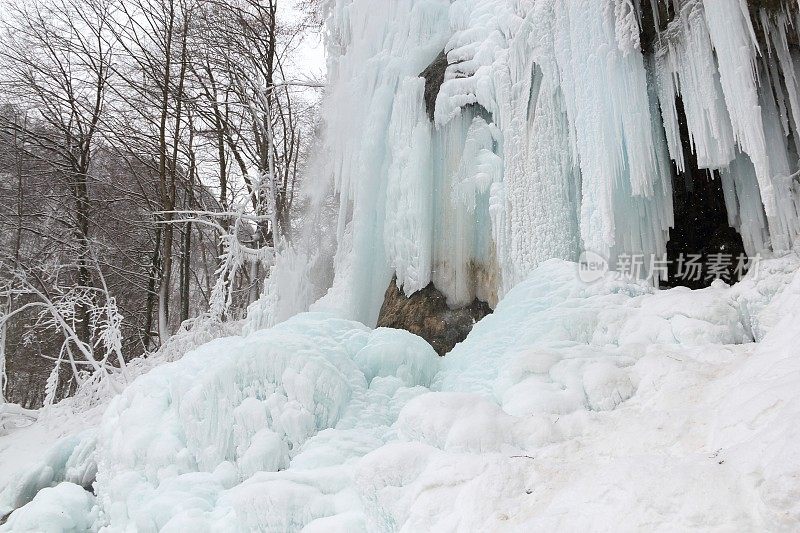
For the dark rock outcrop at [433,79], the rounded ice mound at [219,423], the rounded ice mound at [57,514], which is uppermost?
the dark rock outcrop at [433,79]

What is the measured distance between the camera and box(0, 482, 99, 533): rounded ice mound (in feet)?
15.1

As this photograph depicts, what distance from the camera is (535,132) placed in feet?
20.1

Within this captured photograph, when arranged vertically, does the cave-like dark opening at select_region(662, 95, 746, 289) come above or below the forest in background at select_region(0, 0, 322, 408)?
below

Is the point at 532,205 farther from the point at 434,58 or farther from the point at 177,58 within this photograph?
the point at 177,58

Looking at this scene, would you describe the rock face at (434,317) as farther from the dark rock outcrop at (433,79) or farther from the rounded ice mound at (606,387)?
the rounded ice mound at (606,387)

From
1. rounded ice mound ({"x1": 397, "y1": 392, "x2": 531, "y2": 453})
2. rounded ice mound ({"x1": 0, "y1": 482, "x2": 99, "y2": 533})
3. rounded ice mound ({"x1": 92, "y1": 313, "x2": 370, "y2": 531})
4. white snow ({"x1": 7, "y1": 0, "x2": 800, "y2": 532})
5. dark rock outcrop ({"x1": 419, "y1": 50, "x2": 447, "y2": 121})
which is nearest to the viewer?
white snow ({"x1": 7, "y1": 0, "x2": 800, "y2": 532})

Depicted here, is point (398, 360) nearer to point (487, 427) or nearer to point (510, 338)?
point (510, 338)

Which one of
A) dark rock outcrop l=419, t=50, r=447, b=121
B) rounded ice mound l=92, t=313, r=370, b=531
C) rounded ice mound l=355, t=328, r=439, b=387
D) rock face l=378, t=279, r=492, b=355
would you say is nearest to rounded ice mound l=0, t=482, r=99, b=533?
rounded ice mound l=92, t=313, r=370, b=531

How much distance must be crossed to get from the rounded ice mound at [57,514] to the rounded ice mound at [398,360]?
2802mm

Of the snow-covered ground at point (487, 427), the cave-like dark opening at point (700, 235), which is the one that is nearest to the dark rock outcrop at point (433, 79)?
the cave-like dark opening at point (700, 235)

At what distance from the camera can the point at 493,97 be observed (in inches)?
273

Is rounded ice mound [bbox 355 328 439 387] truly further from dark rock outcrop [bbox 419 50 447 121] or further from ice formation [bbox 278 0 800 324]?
dark rock outcrop [bbox 419 50 447 121]

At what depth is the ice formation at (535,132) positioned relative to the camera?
4633 millimetres

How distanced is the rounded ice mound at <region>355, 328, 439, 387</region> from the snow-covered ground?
2cm
